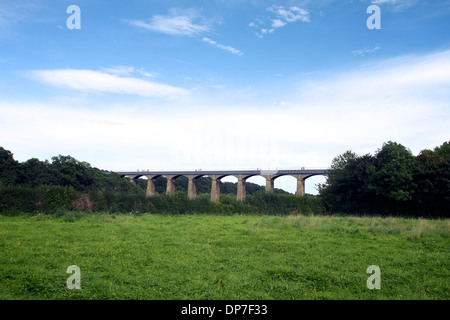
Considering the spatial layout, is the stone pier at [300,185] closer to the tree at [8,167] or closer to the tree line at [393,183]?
the tree line at [393,183]

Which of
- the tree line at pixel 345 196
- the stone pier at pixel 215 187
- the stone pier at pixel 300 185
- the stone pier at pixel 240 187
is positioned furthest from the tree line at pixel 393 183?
the stone pier at pixel 215 187

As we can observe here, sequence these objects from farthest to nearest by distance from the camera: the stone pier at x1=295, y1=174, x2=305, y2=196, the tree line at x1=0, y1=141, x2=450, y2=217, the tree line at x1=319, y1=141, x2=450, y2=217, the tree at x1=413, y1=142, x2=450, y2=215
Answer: the stone pier at x1=295, y1=174, x2=305, y2=196
the tree line at x1=319, y1=141, x2=450, y2=217
the tree at x1=413, y1=142, x2=450, y2=215
the tree line at x1=0, y1=141, x2=450, y2=217

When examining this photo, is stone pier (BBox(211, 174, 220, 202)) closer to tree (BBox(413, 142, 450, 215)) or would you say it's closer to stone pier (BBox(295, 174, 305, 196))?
stone pier (BBox(295, 174, 305, 196))

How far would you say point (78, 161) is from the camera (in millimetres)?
59562

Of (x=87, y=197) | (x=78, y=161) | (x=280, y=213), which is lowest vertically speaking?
(x=280, y=213)

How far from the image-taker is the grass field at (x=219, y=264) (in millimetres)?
7578

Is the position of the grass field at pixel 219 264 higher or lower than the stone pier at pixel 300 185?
lower

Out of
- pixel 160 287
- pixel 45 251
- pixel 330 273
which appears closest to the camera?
pixel 160 287

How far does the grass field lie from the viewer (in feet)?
24.9

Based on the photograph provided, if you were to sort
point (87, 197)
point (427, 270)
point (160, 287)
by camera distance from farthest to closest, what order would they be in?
point (87, 197) → point (427, 270) → point (160, 287)

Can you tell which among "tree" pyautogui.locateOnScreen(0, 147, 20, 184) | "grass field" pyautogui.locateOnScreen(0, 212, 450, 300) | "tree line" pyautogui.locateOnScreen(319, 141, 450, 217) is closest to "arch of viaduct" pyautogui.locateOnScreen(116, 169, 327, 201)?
"tree line" pyautogui.locateOnScreen(319, 141, 450, 217)

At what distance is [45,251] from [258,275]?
7.36m
